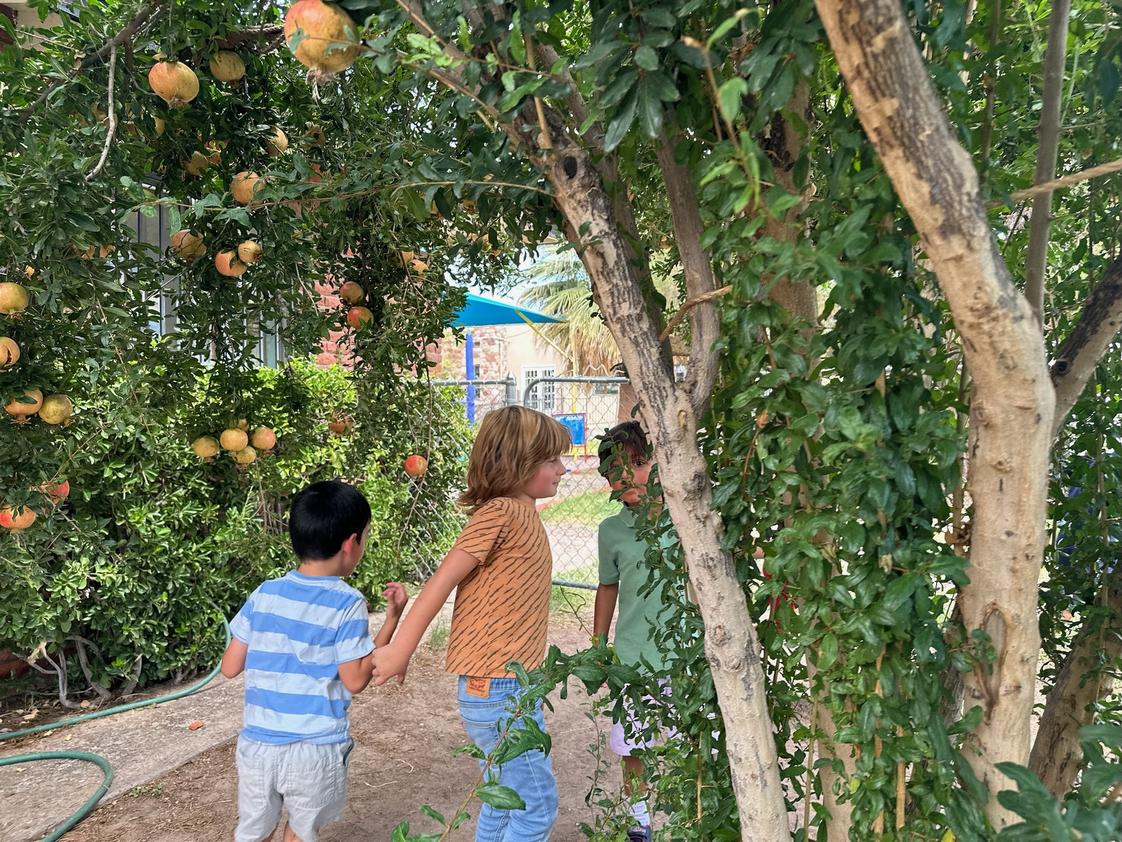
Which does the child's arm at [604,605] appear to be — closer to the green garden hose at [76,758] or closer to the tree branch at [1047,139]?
the tree branch at [1047,139]

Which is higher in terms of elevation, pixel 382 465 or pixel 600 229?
pixel 600 229

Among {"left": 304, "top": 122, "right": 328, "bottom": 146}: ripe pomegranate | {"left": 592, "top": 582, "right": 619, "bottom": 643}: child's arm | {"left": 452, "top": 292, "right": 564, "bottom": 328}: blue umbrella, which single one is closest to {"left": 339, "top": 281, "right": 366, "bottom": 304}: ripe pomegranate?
{"left": 304, "top": 122, "right": 328, "bottom": 146}: ripe pomegranate

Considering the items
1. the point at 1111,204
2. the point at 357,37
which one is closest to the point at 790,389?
the point at 357,37

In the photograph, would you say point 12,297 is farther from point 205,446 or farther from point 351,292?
point 351,292

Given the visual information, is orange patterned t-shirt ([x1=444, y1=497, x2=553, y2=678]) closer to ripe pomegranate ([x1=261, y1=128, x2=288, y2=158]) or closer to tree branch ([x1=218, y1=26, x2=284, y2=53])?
ripe pomegranate ([x1=261, y1=128, x2=288, y2=158])

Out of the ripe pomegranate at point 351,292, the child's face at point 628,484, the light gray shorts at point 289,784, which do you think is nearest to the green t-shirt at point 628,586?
the child's face at point 628,484

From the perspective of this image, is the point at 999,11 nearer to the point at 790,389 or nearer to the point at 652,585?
the point at 790,389

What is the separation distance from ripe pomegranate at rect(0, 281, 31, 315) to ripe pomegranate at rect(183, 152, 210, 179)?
2.19 ft

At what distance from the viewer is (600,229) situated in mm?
1091

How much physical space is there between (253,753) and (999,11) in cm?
220

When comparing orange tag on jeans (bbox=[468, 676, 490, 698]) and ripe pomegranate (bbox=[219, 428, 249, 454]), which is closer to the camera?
orange tag on jeans (bbox=[468, 676, 490, 698])

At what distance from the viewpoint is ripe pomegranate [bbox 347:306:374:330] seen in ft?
8.27

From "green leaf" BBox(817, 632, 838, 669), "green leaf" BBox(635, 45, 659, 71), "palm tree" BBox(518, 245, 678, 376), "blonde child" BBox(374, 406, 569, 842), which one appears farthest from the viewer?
"palm tree" BBox(518, 245, 678, 376)

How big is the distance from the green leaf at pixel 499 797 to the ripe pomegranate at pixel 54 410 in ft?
4.92
